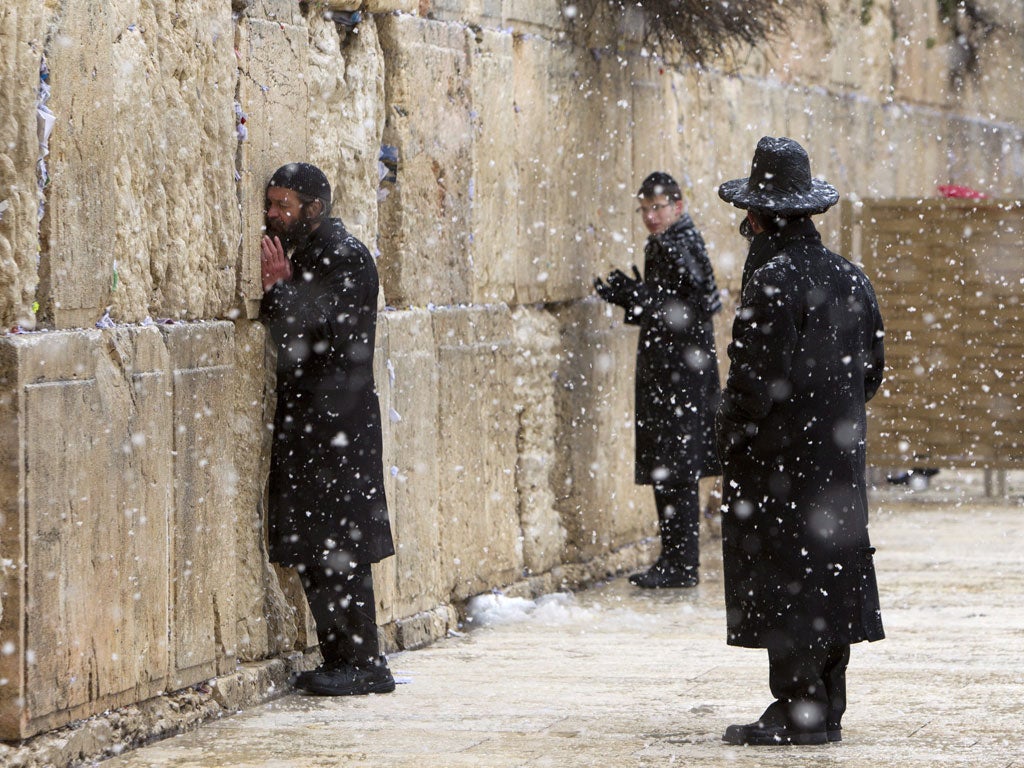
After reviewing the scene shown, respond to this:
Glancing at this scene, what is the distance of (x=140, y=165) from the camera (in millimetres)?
5543

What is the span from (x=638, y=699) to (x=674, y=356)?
9.39 feet

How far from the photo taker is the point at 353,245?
6254 millimetres

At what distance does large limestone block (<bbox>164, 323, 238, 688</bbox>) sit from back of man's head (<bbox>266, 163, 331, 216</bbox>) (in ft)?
1.75

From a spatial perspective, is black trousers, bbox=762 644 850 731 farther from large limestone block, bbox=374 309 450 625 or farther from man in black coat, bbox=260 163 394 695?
large limestone block, bbox=374 309 450 625

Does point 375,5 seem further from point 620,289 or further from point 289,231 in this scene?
point 620,289

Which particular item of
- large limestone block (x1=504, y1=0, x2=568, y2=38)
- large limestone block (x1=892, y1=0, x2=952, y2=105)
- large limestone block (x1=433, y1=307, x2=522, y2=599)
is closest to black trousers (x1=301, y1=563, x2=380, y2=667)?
large limestone block (x1=433, y1=307, x2=522, y2=599)

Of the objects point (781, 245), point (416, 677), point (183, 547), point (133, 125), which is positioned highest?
point (133, 125)

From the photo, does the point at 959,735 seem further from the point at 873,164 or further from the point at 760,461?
the point at 873,164

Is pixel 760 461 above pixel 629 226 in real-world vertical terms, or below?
below

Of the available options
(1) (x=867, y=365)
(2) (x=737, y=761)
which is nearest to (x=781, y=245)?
(1) (x=867, y=365)

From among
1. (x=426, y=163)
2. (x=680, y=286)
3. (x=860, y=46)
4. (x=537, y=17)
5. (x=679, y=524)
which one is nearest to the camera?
(x=426, y=163)

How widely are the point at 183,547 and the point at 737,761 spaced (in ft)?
5.92

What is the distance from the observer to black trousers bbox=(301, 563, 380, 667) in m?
6.27

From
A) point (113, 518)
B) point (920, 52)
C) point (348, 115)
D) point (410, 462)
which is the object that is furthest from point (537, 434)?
point (920, 52)
